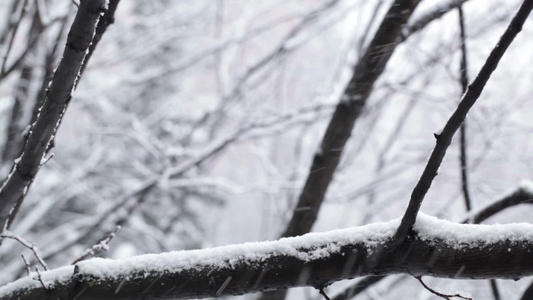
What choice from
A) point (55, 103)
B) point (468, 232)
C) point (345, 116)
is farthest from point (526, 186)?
point (55, 103)

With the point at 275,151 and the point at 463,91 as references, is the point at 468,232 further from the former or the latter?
the point at 275,151

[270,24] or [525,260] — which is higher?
[270,24]

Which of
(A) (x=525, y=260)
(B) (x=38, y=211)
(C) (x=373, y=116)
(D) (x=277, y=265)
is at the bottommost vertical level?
Answer: (A) (x=525, y=260)

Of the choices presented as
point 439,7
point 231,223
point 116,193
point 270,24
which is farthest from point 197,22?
point 231,223

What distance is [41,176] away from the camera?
7.34 m

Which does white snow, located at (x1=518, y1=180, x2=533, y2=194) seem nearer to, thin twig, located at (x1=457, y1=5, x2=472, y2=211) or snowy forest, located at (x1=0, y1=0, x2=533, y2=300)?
snowy forest, located at (x1=0, y1=0, x2=533, y2=300)

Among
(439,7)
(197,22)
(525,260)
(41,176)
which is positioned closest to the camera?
(525,260)

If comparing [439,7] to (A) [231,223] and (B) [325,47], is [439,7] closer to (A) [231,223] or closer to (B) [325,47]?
(B) [325,47]

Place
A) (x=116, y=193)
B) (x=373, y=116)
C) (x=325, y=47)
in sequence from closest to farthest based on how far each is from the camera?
(x=373, y=116) < (x=116, y=193) < (x=325, y=47)

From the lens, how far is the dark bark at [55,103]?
1.07 metres

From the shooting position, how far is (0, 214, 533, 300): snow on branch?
107 centimetres

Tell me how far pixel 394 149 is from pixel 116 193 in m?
4.70

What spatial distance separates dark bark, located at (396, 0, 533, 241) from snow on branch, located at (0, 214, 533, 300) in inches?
4.4

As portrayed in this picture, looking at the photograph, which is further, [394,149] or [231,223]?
[231,223]
